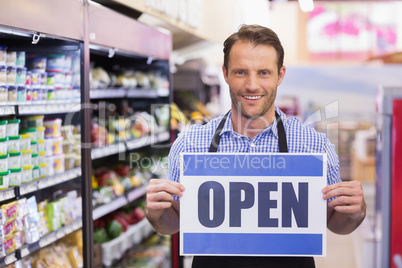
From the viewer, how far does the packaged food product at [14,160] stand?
2755 millimetres

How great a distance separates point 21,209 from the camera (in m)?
2.87

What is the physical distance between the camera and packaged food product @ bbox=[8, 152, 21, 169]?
2.75 metres

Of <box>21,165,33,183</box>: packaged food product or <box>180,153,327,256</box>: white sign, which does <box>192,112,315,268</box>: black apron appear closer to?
<box>180,153,327,256</box>: white sign

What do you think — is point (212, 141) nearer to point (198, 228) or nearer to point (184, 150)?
point (184, 150)

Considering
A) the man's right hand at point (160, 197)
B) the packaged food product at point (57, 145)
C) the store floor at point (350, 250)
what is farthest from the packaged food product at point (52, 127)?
the store floor at point (350, 250)

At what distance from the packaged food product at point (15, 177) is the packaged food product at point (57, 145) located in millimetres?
484

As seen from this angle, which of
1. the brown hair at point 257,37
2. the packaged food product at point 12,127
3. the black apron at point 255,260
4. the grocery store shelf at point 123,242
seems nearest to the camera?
the brown hair at point 257,37

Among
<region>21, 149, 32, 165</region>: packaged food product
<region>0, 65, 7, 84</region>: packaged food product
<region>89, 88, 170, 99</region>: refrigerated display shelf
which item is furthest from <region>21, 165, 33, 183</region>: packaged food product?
<region>89, 88, 170, 99</region>: refrigerated display shelf

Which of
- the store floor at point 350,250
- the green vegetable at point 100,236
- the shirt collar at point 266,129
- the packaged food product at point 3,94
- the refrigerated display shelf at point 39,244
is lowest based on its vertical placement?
the store floor at point 350,250

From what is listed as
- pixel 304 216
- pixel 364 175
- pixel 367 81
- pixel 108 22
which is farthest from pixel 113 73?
pixel 367 81

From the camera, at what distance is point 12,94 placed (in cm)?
269

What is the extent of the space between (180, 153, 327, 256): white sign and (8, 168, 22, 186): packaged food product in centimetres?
112

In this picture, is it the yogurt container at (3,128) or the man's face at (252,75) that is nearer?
the man's face at (252,75)

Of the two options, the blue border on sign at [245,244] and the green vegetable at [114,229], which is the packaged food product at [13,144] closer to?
the blue border on sign at [245,244]
